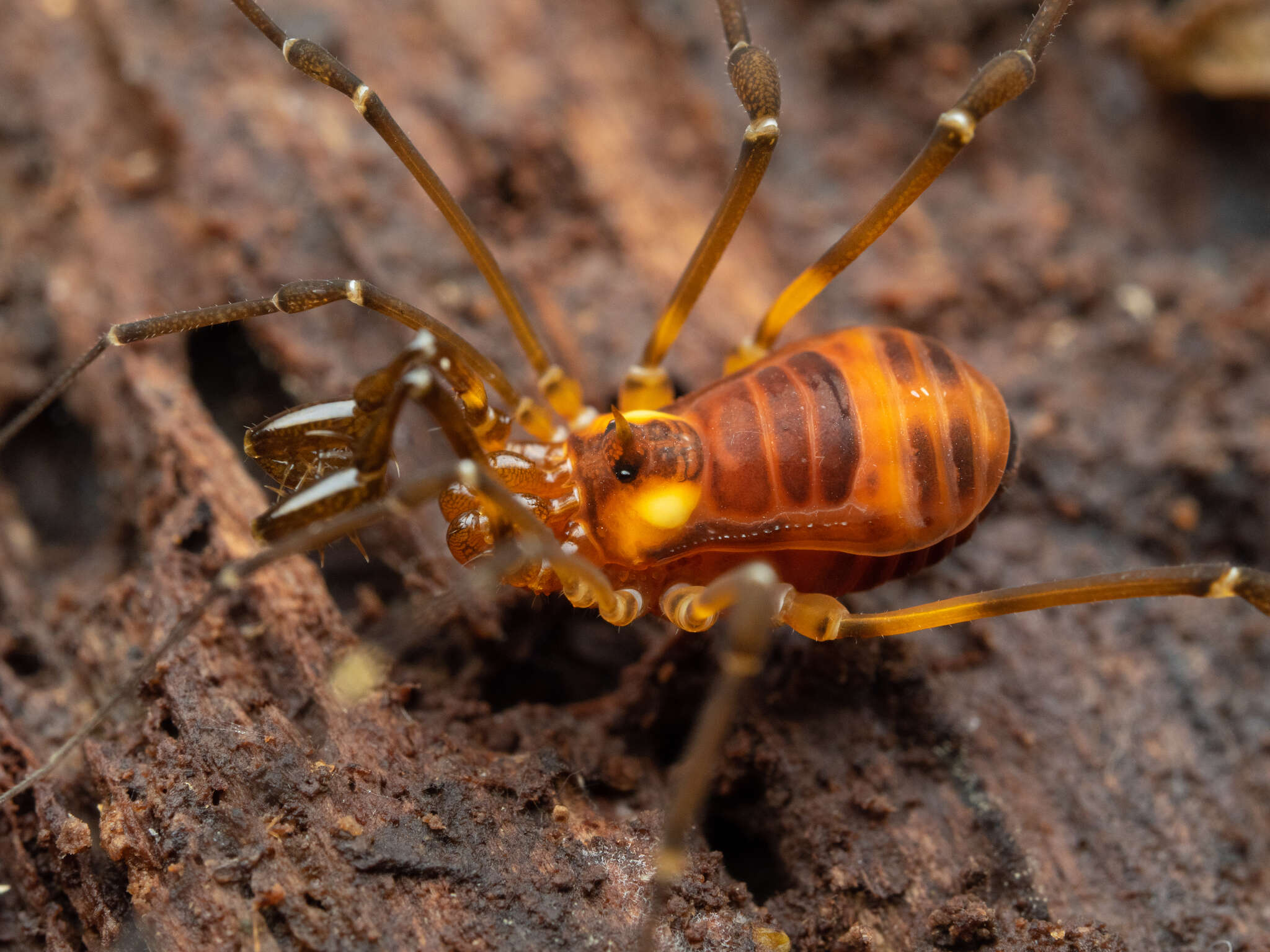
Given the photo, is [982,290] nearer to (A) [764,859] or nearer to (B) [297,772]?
(A) [764,859]

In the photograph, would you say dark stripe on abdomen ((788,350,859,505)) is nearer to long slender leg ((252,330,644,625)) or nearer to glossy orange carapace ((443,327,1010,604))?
glossy orange carapace ((443,327,1010,604))

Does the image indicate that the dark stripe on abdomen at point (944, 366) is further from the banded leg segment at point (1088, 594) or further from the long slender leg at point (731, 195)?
the long slender leg at point (731, 195)

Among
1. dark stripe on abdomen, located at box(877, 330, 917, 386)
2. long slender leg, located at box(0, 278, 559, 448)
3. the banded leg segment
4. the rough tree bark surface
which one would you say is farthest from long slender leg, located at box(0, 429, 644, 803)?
dark stripe on abdomen, located at box(877, 330, 917, 386)

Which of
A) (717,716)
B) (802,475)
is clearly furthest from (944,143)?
(717,716)

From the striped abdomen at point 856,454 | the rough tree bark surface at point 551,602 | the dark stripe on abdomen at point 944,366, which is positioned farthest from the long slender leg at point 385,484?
the dark stripe on abdomen at point 944,366

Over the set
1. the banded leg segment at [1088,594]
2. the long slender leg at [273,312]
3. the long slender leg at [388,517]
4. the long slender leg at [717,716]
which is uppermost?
the long slender leg at [273,312]

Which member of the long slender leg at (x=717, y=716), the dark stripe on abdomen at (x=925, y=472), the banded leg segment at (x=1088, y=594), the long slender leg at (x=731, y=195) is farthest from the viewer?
the long slender leg at (x=731, y=195)
